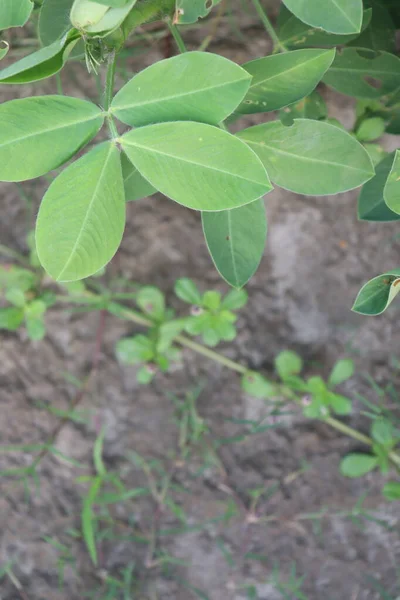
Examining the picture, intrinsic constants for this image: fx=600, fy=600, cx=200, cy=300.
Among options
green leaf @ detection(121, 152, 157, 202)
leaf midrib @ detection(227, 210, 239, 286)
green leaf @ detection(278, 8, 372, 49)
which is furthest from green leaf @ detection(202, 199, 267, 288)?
green leaf @ detection(278, 8, 372, 49)

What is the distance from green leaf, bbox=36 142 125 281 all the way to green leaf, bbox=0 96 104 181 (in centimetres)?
3

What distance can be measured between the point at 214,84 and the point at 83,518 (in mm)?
1430

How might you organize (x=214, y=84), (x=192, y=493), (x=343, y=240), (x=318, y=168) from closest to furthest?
(x=214, y=84)
(x=318, y=168)
(x=343, y=240)
(x=192, y=493)

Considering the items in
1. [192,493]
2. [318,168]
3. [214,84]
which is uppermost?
[214,84]

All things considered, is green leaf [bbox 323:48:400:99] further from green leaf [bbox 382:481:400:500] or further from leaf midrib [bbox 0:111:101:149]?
green leaf [bbox 382:481:400:500]

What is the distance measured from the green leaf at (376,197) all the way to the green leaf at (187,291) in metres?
0.60

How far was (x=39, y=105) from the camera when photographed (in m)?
0.76

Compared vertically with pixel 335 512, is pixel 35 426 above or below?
above

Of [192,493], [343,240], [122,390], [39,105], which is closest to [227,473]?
[192,493]

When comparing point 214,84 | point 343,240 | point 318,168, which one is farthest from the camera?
point 343,240

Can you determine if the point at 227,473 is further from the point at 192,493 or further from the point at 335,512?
the point at 335,512

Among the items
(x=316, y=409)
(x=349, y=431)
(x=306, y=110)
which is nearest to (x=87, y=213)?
(x=306, y=110)

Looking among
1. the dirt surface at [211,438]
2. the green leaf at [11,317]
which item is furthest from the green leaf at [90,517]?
the green leaf at [11,317]

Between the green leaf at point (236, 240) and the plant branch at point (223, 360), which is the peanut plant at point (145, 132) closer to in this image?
the green leaf at point (236, 240)
